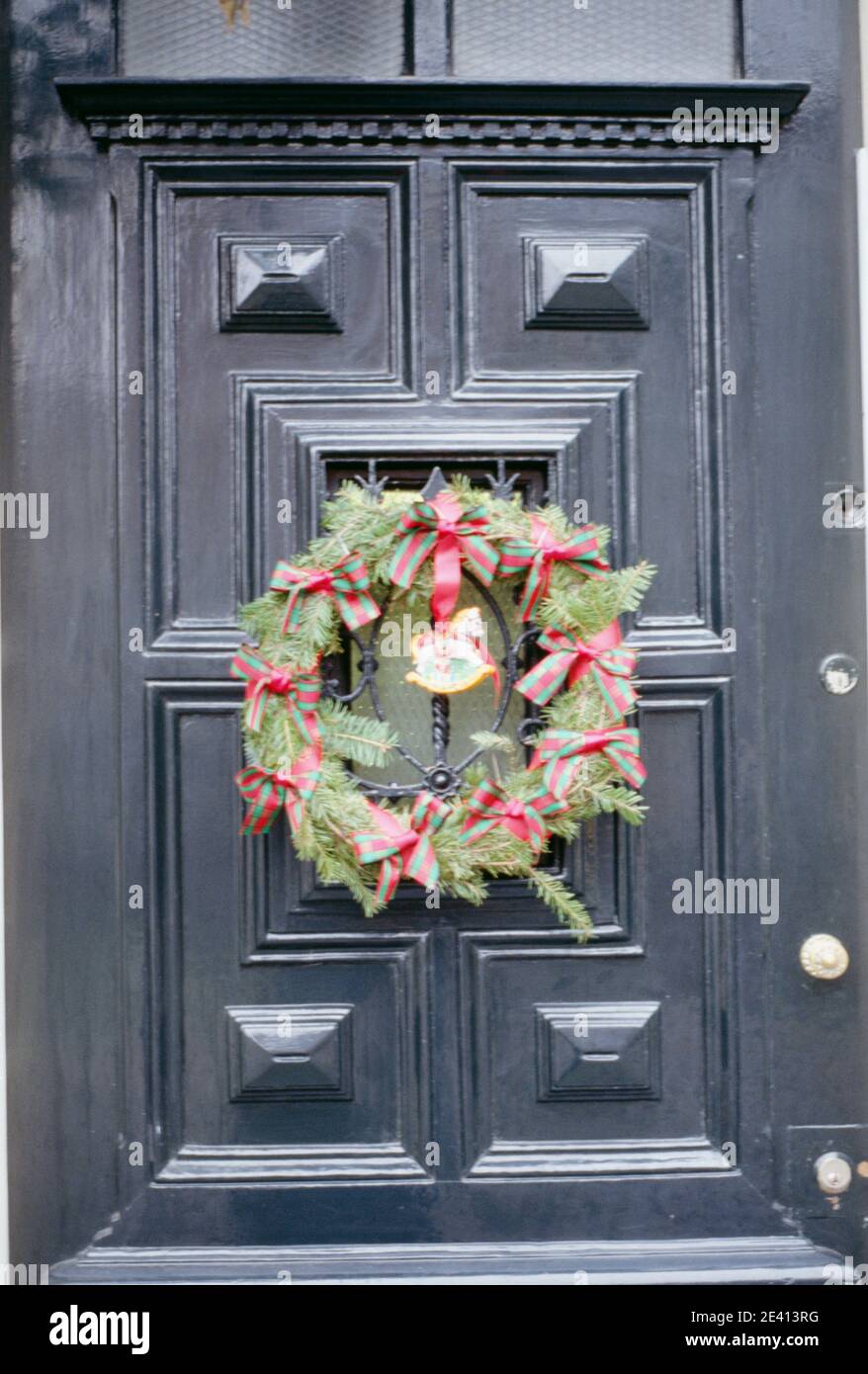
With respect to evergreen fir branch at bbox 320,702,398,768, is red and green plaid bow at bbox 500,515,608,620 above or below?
above

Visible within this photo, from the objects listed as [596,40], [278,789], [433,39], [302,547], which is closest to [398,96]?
[433,39]

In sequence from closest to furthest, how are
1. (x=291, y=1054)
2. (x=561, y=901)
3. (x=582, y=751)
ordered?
(x=582, y=751)
(x=561, y=901)
(x=291, y=1054)

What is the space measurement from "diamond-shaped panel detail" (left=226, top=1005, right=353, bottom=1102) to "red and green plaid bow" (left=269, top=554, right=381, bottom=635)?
3.02ft

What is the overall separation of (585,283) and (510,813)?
49.7 inches

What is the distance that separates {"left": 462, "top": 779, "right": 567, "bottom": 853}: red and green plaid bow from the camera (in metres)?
2.43

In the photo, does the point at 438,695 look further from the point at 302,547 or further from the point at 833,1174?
the point at 833,1174

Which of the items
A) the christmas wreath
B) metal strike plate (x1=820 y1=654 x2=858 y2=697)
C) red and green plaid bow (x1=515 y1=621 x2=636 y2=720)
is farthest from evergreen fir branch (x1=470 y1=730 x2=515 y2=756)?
metal strike plate (x1=820 y1=654 x2=858 y2=697)

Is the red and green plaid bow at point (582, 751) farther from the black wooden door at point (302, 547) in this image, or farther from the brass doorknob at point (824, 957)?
the brass doorknob at point (824, 957)

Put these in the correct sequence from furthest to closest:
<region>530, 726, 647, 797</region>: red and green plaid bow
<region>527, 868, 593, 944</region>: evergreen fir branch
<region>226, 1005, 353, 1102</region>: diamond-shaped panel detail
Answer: <region>226, 1005, 353, 1102</region>: diamond-shaped panel detail < <region>527, 868, 593, 944</region>: evergreen fir branch < <region>530, 726, 647, 797</region>: red and green plaid bow

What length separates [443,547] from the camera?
2.45m

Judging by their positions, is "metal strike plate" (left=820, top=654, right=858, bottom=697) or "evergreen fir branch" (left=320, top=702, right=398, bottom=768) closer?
"evergreen fir branch" (left=320, top=702, right=398, bottom=768)

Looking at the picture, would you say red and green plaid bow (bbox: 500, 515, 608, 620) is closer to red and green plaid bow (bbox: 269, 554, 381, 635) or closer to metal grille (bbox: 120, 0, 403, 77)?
red and green plaid bow (bbox: 269, 554, 381, 635)

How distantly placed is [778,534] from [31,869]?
1940 mm

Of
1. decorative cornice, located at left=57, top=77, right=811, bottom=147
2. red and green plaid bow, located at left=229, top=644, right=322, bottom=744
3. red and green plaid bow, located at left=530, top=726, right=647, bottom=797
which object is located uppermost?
decorative cornice, located at left=57, top=77, right=811, bottom=147
